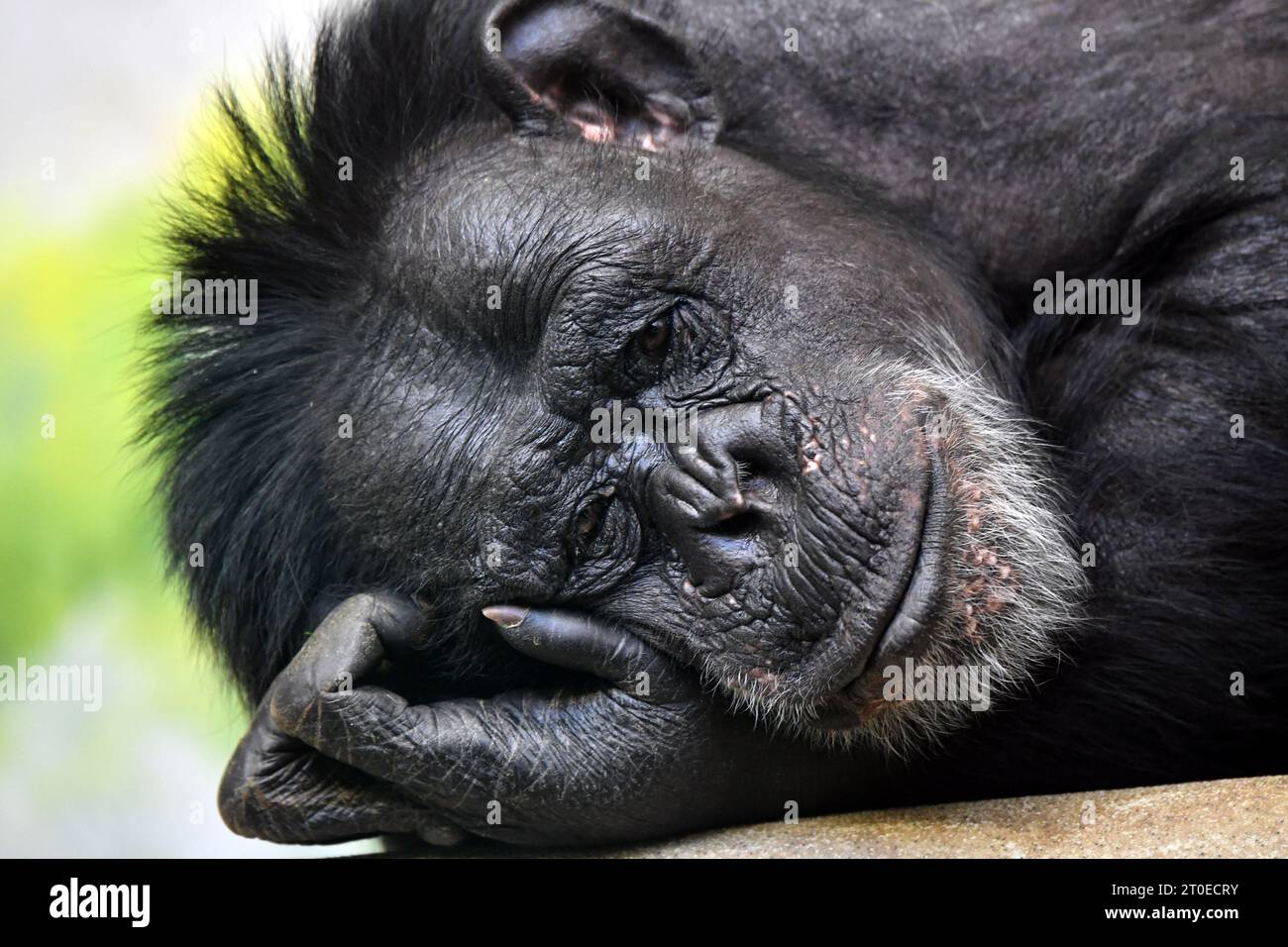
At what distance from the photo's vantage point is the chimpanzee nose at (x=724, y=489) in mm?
2824

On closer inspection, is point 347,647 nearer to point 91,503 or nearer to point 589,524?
point 589,524

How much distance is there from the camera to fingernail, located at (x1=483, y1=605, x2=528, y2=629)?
2.99 metres

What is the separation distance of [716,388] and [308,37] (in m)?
1.62

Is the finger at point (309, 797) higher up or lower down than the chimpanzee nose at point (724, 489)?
lower down

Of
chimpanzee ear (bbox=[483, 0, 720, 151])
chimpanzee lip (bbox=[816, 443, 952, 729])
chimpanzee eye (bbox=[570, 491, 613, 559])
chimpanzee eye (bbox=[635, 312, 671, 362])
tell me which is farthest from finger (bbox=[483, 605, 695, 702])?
chimpanzee ear (bbox=[483, 0, 720, 151])

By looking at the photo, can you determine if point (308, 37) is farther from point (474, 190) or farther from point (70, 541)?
point (70, 541)

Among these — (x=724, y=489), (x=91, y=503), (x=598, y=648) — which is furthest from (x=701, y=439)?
(x=91, y=503)

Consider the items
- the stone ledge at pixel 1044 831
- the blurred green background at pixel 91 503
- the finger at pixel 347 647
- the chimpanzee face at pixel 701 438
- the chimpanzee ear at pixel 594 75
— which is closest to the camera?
the stone ledge at pixel 1044 831

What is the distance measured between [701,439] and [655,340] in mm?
256

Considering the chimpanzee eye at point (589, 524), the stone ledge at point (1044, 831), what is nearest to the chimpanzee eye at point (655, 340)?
the chimpanzee eye at point (589, 524)

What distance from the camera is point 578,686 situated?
10.0ft

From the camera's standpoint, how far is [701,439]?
2869mm

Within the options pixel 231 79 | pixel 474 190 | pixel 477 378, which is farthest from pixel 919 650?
pixel 231 79

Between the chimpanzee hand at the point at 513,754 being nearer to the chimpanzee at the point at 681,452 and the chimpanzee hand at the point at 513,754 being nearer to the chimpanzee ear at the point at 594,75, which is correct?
the chimpanzee at the point at 681,452
